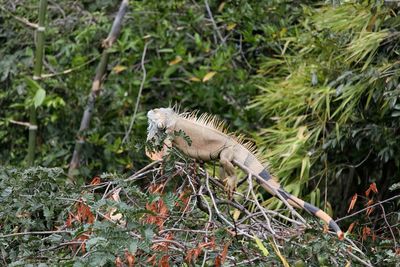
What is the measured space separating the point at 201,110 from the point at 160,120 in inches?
104

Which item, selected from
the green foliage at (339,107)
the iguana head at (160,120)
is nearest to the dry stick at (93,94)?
the green foliage at (339,107)

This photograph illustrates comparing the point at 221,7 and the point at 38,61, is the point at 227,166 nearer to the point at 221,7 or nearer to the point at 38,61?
the point at 38,61

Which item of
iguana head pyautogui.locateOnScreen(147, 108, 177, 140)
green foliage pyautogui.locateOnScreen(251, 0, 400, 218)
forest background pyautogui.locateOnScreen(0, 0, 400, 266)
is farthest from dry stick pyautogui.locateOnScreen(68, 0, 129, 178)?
iguana head pyautogui.locateOnScreen(147, 108, 177, 140)

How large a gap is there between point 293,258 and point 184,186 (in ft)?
1.66

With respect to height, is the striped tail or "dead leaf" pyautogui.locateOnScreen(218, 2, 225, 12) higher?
the striped tail

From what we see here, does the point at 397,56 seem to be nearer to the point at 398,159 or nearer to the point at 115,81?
the point at 398,159

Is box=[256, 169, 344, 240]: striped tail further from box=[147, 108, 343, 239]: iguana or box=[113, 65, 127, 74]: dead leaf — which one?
box=[113, 65, 127, 74]: dead leaf

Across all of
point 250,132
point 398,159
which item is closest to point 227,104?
point 250,132

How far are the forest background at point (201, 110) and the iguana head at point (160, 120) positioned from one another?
0.15 metres

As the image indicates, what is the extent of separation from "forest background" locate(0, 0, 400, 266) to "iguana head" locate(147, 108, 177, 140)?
0.15 m

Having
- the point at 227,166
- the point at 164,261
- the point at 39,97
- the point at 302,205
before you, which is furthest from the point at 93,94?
the point at 164,261

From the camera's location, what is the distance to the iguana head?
3.46m

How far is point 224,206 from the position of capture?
3.21 m

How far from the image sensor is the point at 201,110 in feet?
20.1
